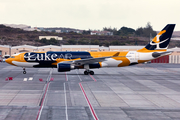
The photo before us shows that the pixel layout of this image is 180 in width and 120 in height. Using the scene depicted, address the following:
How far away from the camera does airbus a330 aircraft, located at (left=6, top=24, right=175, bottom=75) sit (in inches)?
1681

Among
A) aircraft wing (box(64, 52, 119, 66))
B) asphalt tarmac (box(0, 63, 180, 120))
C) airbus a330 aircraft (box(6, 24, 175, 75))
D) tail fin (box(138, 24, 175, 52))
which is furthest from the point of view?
tail fin (box(138, 24, 175, 52))

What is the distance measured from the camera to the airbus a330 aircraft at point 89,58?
42.7m

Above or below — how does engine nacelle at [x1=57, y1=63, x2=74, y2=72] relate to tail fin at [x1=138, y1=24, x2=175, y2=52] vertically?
below

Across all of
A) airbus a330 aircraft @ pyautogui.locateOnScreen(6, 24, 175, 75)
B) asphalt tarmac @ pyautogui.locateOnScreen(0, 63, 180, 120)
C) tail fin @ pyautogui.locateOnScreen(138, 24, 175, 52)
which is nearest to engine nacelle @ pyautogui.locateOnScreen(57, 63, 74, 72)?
airbus a330 aircraft @ pyautogui.locateOnScreen(6, 24, 175, 75)

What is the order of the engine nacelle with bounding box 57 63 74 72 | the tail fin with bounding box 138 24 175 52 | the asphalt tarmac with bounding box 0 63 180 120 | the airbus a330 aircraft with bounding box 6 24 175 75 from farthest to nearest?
the tail fin with bounding box 138 24 175 52, the airbus a330 aircraft with bounding box 6 24 175 75, the engine nacelle with bounding box 57 63 74 72, the asphalt tarmac with bounding box 0 63 180 120

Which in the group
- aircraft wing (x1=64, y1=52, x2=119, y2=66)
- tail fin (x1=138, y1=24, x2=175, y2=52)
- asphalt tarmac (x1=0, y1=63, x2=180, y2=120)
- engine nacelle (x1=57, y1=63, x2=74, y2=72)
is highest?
tail fin (x1=138, y1=24, x2=175, y2=52)

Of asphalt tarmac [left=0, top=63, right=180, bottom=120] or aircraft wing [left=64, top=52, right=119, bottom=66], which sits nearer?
asphalt tarmac [left=0, top=63, right=180, bottom=120]

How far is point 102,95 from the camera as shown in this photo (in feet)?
84.6

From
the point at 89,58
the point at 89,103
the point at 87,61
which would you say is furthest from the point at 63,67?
the point at 89,103

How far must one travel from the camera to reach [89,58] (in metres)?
43.5

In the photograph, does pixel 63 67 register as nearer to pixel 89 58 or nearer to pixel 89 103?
pixel 89 58

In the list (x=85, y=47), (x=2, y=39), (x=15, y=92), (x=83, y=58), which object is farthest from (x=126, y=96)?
(x=2, y=39)

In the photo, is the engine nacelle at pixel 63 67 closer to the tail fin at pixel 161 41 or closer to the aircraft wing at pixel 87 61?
the aircraft wing at pixel 87 61

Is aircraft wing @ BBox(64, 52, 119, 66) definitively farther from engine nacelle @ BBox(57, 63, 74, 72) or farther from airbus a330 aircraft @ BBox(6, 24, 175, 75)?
engine nacelle @ BBox(57, 63, 74, 72)
